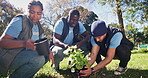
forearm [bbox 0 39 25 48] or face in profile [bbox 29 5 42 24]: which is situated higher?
face in profile [bbox 29 5 42 24]

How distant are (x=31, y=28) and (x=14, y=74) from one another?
68 cm

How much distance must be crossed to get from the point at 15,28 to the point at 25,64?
1.64 feet

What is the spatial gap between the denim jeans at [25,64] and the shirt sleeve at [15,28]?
11.8 inches

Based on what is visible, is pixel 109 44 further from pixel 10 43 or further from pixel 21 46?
pixel 10 43

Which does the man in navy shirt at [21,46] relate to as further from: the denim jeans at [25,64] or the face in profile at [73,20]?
the face in profile at [73,20]

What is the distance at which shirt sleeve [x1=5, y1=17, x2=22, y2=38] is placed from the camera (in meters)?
1.80

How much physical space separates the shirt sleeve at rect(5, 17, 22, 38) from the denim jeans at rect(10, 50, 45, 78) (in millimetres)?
301

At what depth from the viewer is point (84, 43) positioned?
293cm

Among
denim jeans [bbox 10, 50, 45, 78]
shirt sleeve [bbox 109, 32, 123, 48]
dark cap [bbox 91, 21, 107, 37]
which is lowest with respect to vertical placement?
denim jeans [bbox 10, 50, 45, 78]

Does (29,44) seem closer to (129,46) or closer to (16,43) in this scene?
(16,43)

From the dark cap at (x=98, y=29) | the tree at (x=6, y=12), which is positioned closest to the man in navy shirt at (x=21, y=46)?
the dark cap at (x=98, y=29)

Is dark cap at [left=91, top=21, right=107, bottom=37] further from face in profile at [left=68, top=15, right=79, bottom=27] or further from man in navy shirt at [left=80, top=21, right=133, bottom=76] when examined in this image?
face in profile at [left=68, top=15, right=79, bottom=27]

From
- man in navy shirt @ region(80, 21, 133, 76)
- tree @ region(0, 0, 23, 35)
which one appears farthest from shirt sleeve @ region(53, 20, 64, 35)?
tree @ region(0, 0, 23, 35)

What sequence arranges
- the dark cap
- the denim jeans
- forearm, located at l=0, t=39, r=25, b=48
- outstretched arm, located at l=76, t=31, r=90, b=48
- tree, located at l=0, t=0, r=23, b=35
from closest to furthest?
forearm, located at l=0, t=39, r=25, b=48, the denim jeans, the dark cap, outstretched arm, located at l=76, t=31, r=90, b=48, tree, located at l=0, t=0, r=23, b=35
